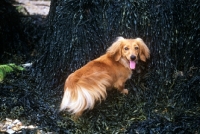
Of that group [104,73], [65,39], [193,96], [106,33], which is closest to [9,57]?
[65,39]

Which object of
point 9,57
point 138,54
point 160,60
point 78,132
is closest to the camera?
point 78,132

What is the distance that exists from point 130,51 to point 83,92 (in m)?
0.86

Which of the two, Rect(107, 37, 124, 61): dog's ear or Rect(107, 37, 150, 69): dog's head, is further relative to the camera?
Rect(107, 37, 124, 61): dog's ear

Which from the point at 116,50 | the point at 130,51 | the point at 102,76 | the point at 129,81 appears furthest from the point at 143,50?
the point at 102,76

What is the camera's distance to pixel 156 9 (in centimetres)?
542

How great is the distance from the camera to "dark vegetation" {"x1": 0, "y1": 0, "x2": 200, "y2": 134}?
4.81 metres

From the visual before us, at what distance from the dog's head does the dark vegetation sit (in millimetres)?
366

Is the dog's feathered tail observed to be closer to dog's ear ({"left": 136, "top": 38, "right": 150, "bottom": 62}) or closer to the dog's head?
the dog's head

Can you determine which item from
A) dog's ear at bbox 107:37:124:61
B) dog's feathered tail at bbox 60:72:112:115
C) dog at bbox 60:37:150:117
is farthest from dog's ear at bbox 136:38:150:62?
dog's feathered tail at bbox 60:72:112:115

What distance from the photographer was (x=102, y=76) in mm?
4859

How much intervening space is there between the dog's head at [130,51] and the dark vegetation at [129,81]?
0.37 meters

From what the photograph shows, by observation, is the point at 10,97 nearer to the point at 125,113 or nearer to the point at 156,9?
Result: the point at 125,113

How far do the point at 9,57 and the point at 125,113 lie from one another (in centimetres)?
341

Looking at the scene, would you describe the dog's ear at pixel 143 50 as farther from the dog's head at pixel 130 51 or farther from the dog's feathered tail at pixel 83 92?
the dog's feathered tail at pixel 83 92
